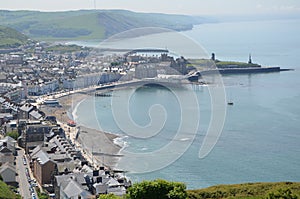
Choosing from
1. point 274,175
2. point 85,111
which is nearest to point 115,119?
→ point 85,111

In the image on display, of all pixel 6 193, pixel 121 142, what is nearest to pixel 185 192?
pixel 6 193

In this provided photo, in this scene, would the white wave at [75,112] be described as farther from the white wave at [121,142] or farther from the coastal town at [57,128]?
the white wave at [121,142]

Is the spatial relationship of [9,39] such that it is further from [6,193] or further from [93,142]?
[6,193]

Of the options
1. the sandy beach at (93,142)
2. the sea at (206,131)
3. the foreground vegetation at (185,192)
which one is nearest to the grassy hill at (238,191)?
the foreground vegetation at (185,192)

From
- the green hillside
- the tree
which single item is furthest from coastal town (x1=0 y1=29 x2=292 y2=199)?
the tree

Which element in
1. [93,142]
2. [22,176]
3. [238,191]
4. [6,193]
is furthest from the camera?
[93,142]

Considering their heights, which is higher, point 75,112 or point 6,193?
point 75,112
